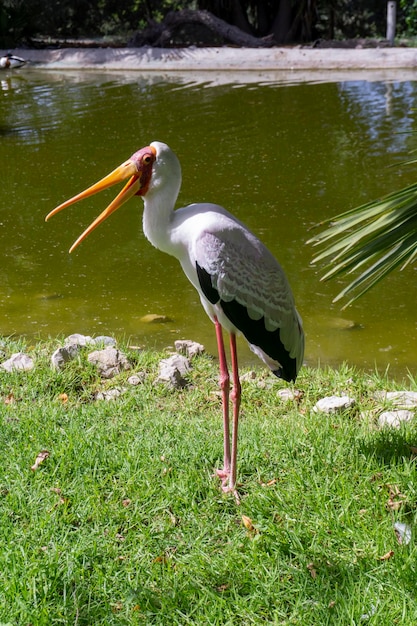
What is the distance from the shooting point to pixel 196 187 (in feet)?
24.4

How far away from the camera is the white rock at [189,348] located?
4.23 m

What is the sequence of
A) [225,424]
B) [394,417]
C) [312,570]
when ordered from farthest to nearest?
[394,417] → [225,424] → [312,570]

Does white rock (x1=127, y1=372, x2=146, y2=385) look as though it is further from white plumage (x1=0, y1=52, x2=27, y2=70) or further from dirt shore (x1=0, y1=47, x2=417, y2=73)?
white plumage (x1=0, y1=52, x2=27, y2=70)

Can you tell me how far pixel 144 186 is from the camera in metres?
2.89

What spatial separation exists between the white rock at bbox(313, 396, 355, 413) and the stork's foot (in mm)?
704

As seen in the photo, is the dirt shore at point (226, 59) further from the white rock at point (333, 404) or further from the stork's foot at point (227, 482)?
the stork's foot at point (227, 482)

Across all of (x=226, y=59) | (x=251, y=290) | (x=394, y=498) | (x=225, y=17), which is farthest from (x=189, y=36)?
(x=394, y=498)

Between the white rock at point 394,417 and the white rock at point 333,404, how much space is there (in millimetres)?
165

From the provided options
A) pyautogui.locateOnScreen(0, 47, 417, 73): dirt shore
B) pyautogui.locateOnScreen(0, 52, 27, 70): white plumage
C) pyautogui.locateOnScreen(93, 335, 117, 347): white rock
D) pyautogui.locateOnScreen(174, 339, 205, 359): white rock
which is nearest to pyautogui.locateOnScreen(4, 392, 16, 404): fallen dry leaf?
pyautogui.locateOnScreen(93, 335, 117, 347): white rock

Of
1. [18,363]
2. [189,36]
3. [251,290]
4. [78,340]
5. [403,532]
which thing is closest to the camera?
[403,532]

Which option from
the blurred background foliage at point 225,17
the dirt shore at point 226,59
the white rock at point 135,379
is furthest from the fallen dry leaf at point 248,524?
the blurred background foliage at point 225,17

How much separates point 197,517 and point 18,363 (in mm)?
1636

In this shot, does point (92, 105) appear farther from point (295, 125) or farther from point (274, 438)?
point (274, 438)

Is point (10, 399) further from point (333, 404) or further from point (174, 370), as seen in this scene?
point (333, 404)
